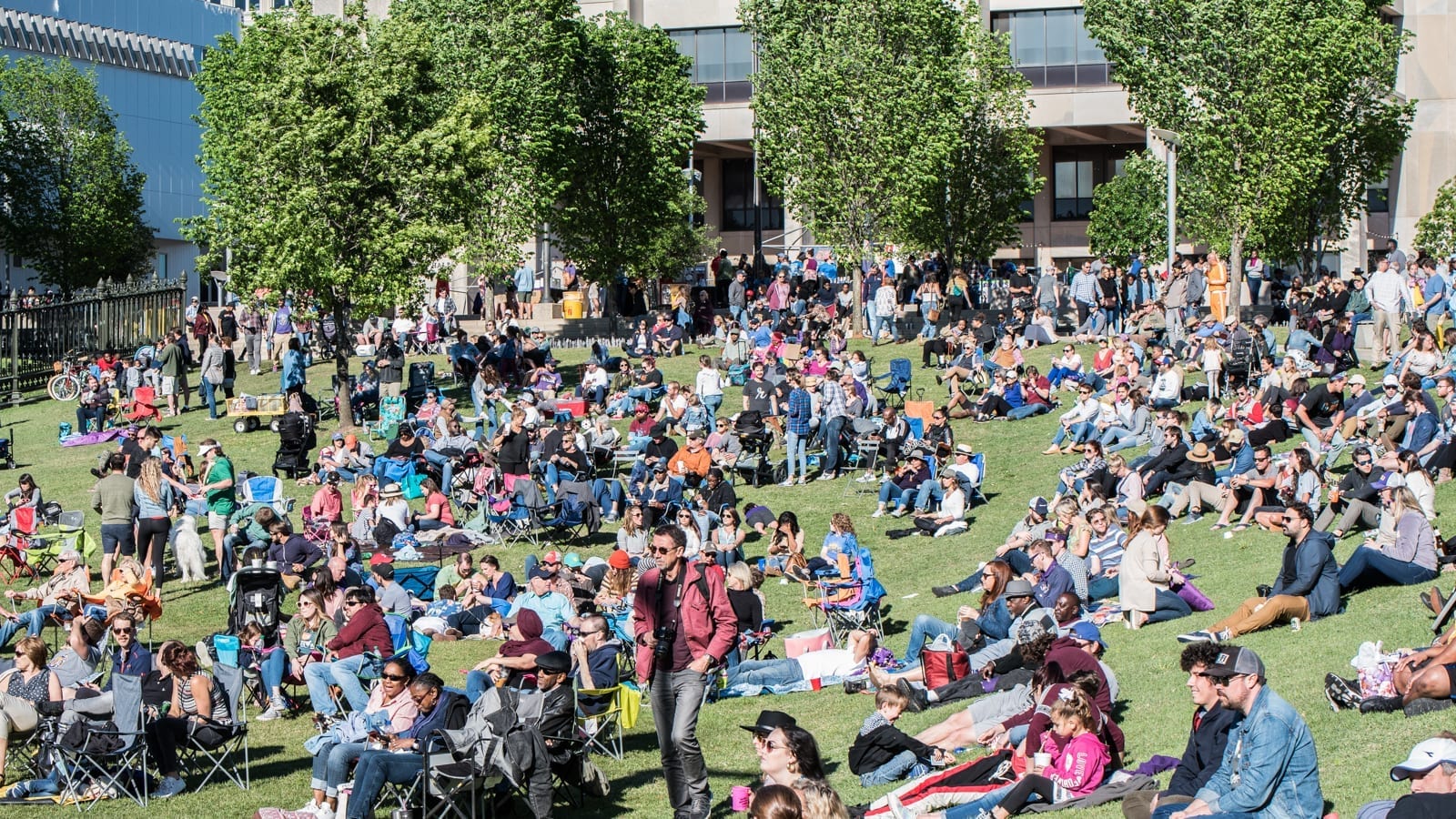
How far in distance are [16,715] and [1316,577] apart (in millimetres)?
10113

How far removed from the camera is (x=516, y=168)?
1575 inches

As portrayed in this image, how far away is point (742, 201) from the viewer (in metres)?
65.6

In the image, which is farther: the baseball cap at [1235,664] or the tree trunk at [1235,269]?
the tree trunk at [1235,269]

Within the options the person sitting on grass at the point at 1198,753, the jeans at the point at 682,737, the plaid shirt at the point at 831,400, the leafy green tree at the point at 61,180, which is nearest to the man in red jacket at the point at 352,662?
the jeans at the point at 682,737

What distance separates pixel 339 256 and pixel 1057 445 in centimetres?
1346

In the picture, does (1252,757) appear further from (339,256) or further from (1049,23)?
(1049,23)

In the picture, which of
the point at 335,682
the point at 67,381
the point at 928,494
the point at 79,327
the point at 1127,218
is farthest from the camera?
the point at 1127,218

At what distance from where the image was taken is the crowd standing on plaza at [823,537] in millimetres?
10406

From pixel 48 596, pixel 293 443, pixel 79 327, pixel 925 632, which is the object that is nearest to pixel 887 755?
pixel 925 632

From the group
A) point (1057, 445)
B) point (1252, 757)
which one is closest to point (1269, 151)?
point (1057, 445)

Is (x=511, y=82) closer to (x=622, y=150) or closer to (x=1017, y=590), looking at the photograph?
(x=622, y=150)

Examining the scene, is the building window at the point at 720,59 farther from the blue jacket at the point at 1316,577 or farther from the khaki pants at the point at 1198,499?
the blue jacket at the point at 1316,577

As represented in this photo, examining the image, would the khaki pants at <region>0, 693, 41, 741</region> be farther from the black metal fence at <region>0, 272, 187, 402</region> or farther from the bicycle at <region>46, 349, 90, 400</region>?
the black metal fence at <region>0, 272, 187, 402</region>

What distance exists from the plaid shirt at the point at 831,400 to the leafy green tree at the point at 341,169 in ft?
29.9
